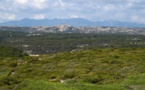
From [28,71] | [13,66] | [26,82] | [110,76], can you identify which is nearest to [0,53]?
[13,66]

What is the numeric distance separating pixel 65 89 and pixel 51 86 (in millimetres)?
1103

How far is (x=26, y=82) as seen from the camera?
24734 millimetres

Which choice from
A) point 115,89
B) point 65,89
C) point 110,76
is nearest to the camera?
point 65,89

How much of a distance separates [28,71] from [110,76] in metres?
21.9

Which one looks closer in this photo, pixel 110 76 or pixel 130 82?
pixel 130 82

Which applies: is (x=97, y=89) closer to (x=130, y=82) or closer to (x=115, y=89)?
(x=115, y=89)

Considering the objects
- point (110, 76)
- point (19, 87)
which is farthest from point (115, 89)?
point (110, 76)

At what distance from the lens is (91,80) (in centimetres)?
3250

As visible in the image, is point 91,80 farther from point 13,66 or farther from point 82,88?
point 13,66

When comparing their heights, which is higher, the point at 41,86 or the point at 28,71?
the point at 41,86

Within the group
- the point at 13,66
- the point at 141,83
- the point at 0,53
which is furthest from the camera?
the point at 0,53

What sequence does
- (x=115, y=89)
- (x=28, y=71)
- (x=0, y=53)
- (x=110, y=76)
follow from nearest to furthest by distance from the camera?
(x=115, y=89), (x=110, y=76), (x=28, y=71), (x=0, y=53)

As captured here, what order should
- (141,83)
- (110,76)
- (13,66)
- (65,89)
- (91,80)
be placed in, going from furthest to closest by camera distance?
(13,66) < (110,76) < (91,80) < (141,83) < (65,89)

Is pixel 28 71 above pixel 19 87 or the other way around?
the other way around
